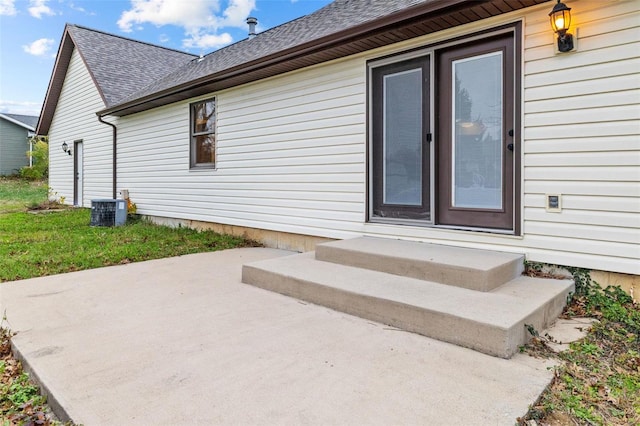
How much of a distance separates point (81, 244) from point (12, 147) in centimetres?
2481

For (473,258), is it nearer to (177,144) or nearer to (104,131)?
(177,144)

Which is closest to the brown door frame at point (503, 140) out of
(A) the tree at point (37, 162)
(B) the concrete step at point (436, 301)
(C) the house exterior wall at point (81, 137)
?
(B) the concrete step at point (436, 301)

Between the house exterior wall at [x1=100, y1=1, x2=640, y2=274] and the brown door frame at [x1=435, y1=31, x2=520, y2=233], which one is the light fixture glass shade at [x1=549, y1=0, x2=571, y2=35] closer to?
the house exterior wall at [x1=100, y1=1, x2=640, y2=274]

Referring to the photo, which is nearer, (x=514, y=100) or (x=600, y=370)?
(x=600, y=370)

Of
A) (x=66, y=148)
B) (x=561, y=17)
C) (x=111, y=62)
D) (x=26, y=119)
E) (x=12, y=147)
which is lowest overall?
(x=561, y=17)

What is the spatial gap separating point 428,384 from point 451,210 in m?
→ 2.37

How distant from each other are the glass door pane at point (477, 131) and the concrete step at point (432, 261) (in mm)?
570

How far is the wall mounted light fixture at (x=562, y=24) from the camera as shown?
3133 mm

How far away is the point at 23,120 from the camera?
27.3 metres

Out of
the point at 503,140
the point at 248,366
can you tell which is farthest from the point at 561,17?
the point at 248,366

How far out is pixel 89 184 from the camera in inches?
440

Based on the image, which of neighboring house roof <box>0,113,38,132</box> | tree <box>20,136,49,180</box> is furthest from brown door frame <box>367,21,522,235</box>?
neighboring house roof <box>0,113,38,132</box>

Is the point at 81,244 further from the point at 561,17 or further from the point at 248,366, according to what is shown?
the point at 561,17

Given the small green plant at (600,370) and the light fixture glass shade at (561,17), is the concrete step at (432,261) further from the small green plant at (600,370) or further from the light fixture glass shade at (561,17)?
the light fixture glass shade at (561,17)
